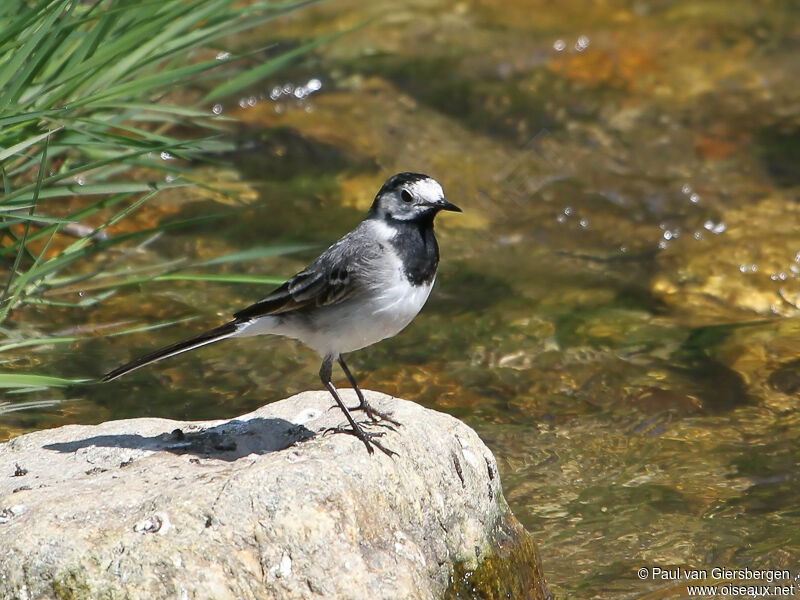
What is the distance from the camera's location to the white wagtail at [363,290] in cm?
456

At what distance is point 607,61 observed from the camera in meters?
10.7

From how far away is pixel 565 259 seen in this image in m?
8.20

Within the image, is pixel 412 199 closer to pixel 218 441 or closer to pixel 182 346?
pixel 182 346

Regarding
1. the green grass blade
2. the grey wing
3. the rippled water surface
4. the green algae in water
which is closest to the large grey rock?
the green algae in water

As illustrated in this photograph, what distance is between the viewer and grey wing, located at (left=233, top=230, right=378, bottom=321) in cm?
464

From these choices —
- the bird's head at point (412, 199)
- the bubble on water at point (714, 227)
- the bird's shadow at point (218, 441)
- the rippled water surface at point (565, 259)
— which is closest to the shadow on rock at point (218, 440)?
the bird's shadow at point (218, 441)

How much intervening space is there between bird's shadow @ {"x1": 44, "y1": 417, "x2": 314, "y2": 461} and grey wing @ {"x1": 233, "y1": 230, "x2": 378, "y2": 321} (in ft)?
1.71

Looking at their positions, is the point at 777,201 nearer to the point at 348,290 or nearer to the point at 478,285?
the point at 478,285

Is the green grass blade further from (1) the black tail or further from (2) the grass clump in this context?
(1) the black tail

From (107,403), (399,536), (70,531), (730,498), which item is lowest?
(730,498)

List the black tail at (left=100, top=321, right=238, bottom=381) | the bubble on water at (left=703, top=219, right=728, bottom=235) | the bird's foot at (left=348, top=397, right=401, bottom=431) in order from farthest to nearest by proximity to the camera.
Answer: the bubble on water at (left=703, top=219, right=728, bottom=235) < the black tail at (left=100, top=321, right=238, bottom=381) < the bird's foot at (left=348, top=397, right=401, bottom=431)

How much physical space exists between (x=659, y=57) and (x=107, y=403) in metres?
6.79

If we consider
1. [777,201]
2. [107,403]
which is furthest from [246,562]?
[777,201]

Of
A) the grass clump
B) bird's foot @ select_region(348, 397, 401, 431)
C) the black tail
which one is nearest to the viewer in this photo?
bird's foot @ select_region(348, 397, 401, 431)
